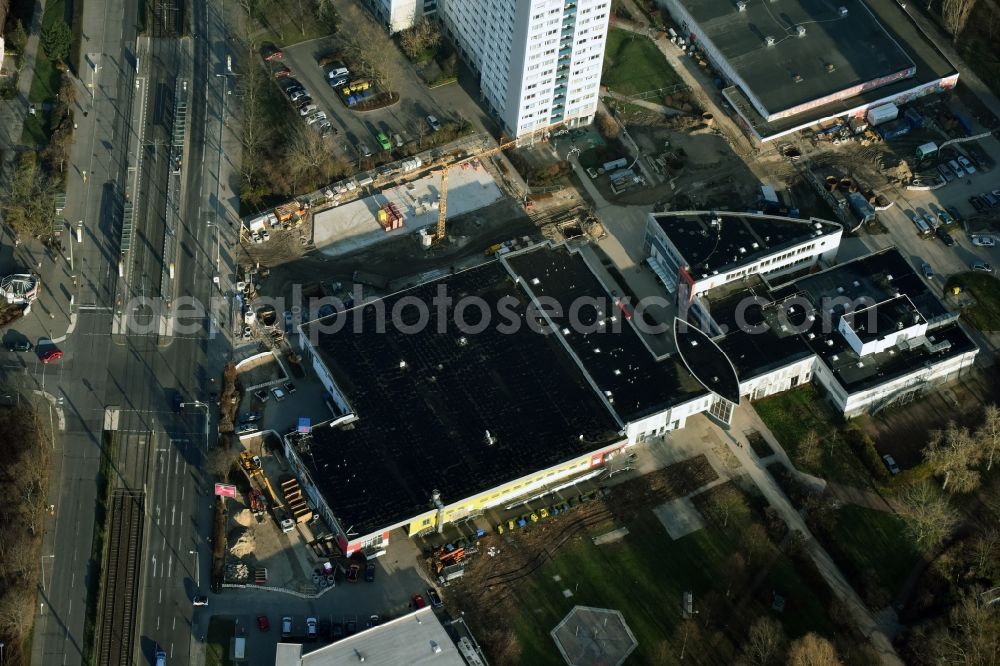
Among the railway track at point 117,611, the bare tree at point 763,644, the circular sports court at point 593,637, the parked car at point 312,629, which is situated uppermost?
the railway track at point 117,611

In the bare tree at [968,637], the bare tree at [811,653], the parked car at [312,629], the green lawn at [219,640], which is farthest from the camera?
the parked car at [312,629]

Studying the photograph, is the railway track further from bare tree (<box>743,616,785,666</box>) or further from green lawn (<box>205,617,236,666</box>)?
bare tree (<box>743,616,785,666</box>)

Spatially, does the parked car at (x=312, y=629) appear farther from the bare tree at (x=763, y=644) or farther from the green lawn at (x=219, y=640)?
the bare tree at (x=763, y=644)

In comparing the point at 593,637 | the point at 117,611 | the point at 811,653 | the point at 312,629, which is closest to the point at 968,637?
the point at 811,653

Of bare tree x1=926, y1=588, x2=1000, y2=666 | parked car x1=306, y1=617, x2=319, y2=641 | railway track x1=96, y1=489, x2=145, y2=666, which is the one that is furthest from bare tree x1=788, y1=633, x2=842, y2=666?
railway track x1=96, y1=489, x2=145, y2=666

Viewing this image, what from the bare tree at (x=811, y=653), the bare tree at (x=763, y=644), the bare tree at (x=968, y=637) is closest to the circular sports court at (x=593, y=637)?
the bare tree at (x=763, y=644)
